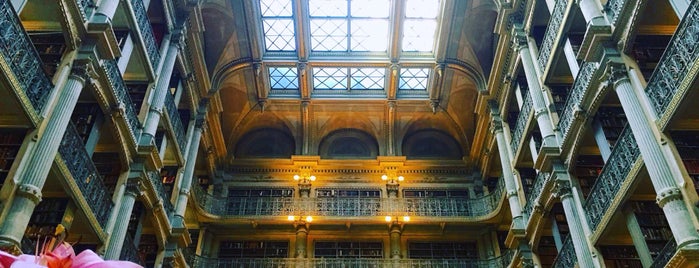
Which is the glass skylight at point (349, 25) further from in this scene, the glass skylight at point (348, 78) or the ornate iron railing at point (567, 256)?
the ornate iron railing at point (567, 256)

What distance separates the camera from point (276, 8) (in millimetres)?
16562

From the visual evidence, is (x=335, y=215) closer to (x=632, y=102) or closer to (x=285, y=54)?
(x=285, y=54)

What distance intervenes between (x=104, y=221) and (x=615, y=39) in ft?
30.7

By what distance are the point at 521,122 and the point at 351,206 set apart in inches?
241

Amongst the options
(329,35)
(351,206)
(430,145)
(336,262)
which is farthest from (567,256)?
(329,35)

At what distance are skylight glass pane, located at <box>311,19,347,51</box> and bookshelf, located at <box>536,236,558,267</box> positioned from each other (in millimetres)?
8365

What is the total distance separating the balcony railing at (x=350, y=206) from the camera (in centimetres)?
1717

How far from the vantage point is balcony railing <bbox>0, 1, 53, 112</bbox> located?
7090mm

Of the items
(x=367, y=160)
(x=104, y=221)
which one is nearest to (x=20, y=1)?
(x=104, y=221)

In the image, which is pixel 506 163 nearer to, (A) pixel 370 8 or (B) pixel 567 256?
(B) pixel 567 256

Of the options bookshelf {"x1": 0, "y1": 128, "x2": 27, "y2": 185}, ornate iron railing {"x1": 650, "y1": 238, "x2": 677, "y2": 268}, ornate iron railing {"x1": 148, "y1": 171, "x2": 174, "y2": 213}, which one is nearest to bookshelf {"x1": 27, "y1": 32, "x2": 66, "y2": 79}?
bookshelf {"x1": 0, "y1": 128, "x2": 27, "y2": 185}

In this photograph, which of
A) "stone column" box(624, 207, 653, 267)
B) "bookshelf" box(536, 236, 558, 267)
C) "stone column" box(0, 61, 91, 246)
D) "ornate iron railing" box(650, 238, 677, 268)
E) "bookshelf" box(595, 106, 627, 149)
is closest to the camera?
"stone column" box(0, 61, 91, 246)

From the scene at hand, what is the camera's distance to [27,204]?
7238 mm

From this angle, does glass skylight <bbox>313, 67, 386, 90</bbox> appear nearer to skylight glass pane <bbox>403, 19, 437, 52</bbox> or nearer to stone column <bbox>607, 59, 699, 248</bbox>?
skylight glass pane <bbox>403, 19, 437, 52</bbox>
